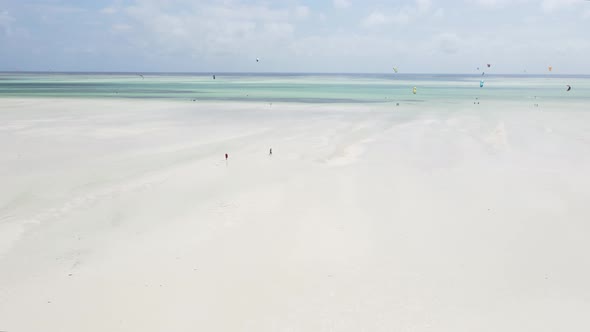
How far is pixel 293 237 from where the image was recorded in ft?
32.8

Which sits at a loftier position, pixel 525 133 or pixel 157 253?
pixel 525 133

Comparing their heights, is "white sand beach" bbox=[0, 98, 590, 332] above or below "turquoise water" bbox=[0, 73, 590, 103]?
below

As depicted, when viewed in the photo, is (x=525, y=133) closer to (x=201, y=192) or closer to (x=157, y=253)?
(x=201, y=192)

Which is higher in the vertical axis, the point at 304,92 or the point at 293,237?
the point at 304,92

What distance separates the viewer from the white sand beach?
7.02m

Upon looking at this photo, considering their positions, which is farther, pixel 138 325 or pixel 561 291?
pixel 561 291

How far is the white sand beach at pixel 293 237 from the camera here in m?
7.02

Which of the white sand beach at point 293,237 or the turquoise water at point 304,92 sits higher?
the turquoise water at point 304,92

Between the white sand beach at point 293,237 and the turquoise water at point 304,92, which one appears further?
the turquoise water at point 304,92

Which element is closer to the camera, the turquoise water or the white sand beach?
the white sand beach

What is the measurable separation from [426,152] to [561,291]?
12.2 meters

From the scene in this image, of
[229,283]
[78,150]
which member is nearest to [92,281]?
[229,283]

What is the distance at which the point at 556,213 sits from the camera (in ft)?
37.7

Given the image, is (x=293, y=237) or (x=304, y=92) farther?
(x=304, y=92)
